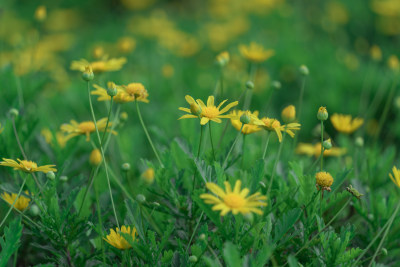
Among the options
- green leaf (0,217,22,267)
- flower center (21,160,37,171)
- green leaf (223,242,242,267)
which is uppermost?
flower center (21,160,37,171)

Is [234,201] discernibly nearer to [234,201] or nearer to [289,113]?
[234,201]

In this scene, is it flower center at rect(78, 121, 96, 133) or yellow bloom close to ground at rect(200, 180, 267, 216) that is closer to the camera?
yellow bloom close to ground at rect(200, 180, 267, 216)

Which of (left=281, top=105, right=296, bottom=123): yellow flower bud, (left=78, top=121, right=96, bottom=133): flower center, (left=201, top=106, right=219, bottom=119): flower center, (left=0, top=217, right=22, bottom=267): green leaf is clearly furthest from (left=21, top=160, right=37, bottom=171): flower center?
(left=281, top=105, right=296, bottom=123): yellow flower bud

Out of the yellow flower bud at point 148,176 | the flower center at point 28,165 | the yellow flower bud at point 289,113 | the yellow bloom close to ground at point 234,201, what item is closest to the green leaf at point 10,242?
the flower center at point 28,165

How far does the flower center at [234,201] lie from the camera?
3.08 ft

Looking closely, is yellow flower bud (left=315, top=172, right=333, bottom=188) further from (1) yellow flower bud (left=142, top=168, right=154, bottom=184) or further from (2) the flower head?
(1) yellow flower bud (left=142, top=168, right=154, bottom=184)

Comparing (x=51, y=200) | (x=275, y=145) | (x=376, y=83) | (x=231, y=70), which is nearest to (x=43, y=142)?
(x=51, y=200)

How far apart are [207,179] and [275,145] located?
0.92 metres

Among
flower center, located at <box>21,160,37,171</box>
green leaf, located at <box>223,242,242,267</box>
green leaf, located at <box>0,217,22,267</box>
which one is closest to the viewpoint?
green leaf, located at <box>223,242,242,267</box>

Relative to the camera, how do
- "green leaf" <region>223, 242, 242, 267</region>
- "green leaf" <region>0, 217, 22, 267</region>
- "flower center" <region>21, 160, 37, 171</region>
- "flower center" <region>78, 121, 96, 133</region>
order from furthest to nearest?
"flower center" <region>78, 121, 96, 133</region> < "flower center" <region>21, 160, 37, 171</region> < "green leaf" <region>0, 217, 22, 267</region> < "green leaf" <region>223, 242, 242, 267</region>

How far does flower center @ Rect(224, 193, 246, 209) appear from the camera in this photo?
37.0 inches

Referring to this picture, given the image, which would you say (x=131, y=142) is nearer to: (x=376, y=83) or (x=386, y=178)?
(x=386, y=178)

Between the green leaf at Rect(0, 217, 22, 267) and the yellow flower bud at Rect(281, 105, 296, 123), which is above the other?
the yellow flower bud at Rect(281, 105, 296, 123)

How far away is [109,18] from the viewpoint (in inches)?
234
